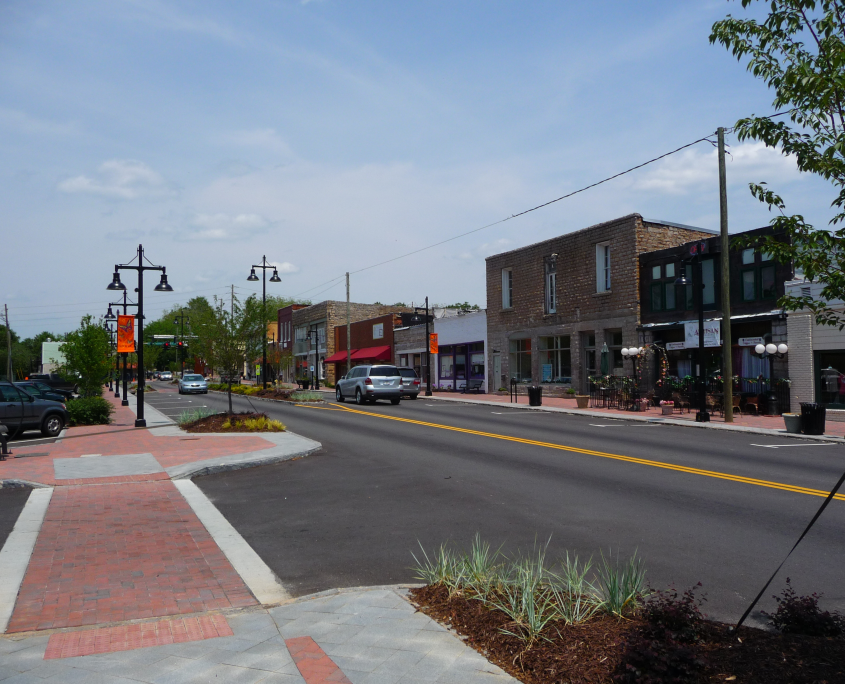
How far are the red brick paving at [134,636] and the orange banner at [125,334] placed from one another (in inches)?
812

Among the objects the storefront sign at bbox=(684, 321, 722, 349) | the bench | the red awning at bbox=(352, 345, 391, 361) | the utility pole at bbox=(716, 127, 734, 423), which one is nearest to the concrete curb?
the utility pole at bbox=(716, 127, 734, 423)

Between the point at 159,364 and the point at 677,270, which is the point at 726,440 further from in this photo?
the point at 159,364

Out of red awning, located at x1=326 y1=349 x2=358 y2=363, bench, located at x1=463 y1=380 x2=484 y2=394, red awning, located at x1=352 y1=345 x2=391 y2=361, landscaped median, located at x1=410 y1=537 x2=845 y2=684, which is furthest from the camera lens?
red awning, located at x1=326 y1=349 x2=358 y2=363

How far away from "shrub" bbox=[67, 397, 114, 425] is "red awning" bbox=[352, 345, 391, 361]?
101 ft

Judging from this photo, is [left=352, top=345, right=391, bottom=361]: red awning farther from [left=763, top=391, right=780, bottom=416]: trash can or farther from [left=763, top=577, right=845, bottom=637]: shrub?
[left=763, top=577, right=845, bottom=637]: shrub

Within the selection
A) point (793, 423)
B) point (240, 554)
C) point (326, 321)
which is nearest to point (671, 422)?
point (793, 423)

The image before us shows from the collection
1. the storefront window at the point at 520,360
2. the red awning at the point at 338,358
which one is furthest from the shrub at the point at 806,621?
the red awning at the point at 338,358

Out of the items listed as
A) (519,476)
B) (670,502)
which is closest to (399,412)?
(519,476)

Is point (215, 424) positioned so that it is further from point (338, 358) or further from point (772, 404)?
point (338, 358)

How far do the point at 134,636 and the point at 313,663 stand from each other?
1470mm

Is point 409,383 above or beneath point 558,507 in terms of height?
above

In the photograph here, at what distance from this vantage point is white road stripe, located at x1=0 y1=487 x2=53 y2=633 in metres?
5.61

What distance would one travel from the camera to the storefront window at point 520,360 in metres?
38.2

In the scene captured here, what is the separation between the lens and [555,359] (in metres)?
36.0
